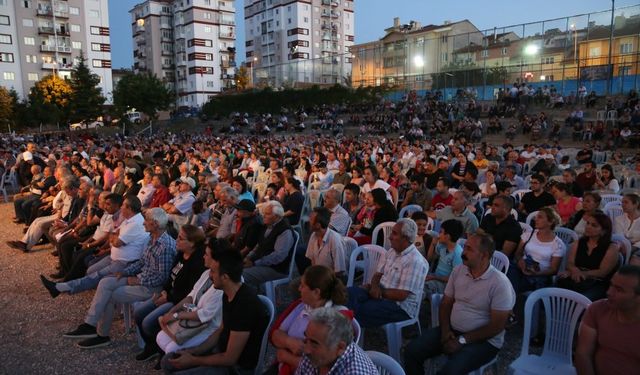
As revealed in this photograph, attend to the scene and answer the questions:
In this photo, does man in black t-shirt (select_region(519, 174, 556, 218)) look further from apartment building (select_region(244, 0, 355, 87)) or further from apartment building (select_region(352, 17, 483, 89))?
apartment building (select_region(244, 0, 355, 87))

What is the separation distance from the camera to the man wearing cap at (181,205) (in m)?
6.25

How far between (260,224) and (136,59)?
3016 inches

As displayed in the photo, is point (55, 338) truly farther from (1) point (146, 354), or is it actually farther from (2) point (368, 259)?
(2) point (368, 259)

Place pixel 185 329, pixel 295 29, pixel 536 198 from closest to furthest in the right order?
pixel 185 329 → pixel 536 198 → pixel 295 29

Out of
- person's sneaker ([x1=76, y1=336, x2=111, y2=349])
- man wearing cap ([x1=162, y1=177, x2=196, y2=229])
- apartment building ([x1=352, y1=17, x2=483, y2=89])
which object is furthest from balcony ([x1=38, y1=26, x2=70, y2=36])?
person's sneaker ([x1=76, y1=336, x2=111, y2=349])

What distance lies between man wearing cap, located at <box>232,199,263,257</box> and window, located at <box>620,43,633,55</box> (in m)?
25.3

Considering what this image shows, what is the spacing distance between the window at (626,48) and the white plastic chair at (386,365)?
26.8 metres

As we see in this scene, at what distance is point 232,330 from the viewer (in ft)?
8.53

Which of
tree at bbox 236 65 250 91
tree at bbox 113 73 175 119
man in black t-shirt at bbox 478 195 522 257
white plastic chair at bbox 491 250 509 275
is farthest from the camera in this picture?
tree at bbox 236 65 250 91

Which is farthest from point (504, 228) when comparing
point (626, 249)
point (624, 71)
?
point (624, 71)

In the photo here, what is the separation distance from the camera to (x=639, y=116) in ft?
53.0

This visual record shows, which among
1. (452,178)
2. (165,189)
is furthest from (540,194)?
(165,189)

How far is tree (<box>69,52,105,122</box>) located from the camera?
34656 millimetres

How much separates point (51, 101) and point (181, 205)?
37002 millimetres
